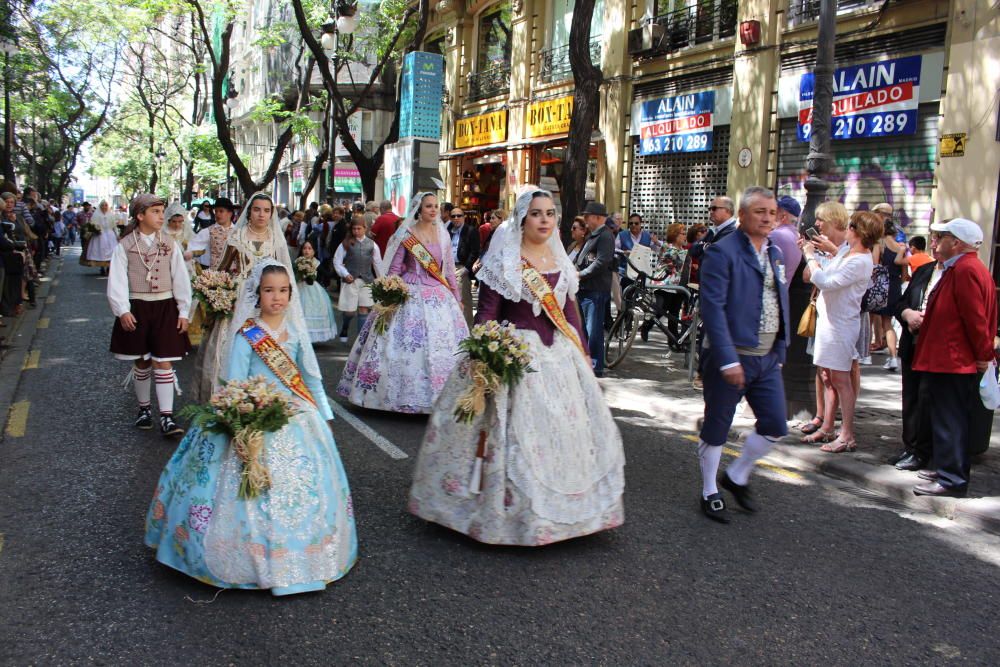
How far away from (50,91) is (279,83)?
41.9ft

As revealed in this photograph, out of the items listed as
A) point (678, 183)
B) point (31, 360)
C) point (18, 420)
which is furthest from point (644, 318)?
point (678, 183)

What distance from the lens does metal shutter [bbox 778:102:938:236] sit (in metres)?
13.9

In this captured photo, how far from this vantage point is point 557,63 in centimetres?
2331

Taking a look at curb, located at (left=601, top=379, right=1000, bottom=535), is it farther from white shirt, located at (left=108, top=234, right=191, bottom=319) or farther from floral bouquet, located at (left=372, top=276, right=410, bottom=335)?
white shirt, located at (left=108, top=234, right=191, bottom=319)

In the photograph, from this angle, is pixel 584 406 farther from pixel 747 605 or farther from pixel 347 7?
pixel 347 7

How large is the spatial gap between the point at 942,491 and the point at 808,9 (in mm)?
12487

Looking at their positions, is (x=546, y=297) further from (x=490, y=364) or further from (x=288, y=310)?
(x=288, y=310)

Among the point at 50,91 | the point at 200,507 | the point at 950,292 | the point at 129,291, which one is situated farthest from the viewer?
the point at 50,91

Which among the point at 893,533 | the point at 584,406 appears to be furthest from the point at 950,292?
the point at 584,406

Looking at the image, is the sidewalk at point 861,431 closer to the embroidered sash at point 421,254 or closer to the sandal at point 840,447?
the sandal at point 840,447

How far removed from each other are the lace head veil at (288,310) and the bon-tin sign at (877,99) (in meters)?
12.2

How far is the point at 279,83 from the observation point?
52.3 meters

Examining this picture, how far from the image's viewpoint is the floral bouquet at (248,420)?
3.98 m

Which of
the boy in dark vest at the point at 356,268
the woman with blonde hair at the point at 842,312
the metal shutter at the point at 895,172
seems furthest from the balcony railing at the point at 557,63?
the woman with blonde hair at the point at 842,312
